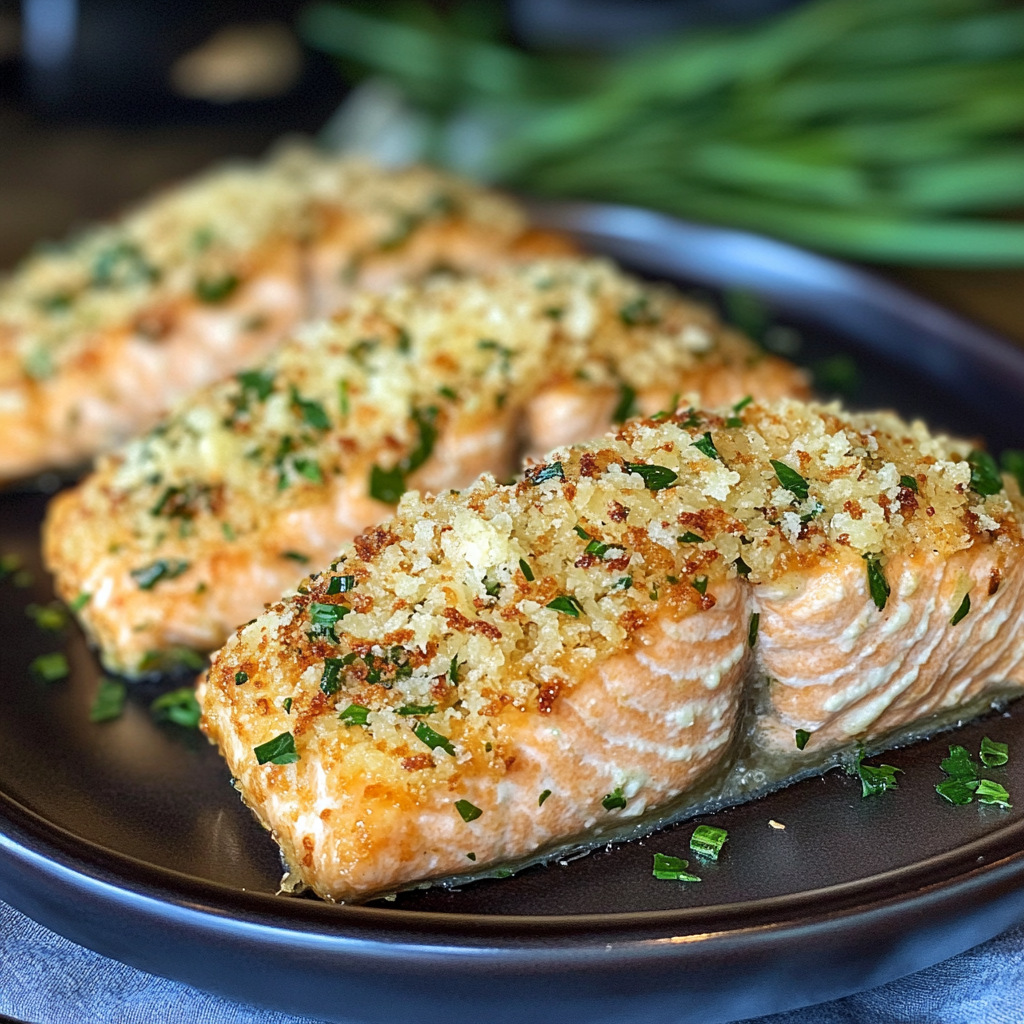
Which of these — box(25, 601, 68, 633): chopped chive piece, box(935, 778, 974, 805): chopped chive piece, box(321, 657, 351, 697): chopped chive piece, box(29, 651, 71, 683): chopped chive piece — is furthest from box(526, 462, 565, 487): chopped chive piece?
box(25, 601, 68, 633): chopped chive piece

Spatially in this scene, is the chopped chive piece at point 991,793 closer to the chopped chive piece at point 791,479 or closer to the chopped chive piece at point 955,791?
the chopped chive piece at point 955,791

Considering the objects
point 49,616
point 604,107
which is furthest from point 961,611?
point 604,107

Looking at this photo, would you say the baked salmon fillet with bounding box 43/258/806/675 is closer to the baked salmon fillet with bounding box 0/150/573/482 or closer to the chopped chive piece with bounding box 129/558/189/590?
the chopped chive piece with bounding box 129/558/189/590

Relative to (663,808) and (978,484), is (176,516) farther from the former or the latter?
(978,484)

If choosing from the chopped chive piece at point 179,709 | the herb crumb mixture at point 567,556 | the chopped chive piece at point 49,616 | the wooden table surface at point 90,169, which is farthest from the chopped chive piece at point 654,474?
the wooden table surface at point 90,169

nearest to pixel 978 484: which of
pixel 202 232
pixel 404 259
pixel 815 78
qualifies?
pixel 404 259
